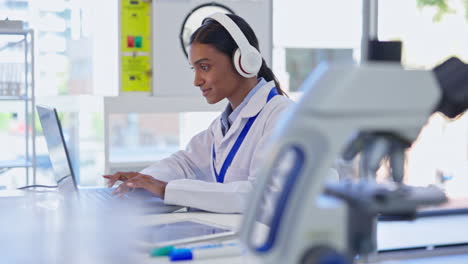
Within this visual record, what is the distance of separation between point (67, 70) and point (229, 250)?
9.59 ft

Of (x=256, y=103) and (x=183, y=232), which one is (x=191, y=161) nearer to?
(x=256, y=103)

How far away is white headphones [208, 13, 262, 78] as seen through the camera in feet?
5.83

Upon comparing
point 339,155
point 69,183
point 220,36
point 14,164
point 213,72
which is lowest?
point 14,164

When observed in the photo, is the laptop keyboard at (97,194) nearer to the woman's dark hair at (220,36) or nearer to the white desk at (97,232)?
the white desk at (97,232)

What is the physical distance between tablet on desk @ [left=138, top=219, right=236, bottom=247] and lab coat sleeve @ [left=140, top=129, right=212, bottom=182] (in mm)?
530

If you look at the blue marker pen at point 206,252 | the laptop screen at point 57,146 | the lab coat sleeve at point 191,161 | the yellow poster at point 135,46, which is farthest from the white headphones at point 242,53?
the yellow poster at point 135,46

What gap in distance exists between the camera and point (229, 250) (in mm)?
1091

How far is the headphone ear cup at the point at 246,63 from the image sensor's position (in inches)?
70.2

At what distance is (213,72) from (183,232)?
0.75m

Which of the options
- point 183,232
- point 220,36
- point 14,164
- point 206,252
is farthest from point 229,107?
point 14,164

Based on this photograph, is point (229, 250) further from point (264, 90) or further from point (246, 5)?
point (246, 5)

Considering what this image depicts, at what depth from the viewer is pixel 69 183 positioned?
161 cm

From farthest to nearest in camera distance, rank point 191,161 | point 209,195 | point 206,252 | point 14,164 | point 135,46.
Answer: point 135,46, point 14,164, point 191,161, point 209,195, point 206,252

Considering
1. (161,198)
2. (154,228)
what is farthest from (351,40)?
(154,228)
